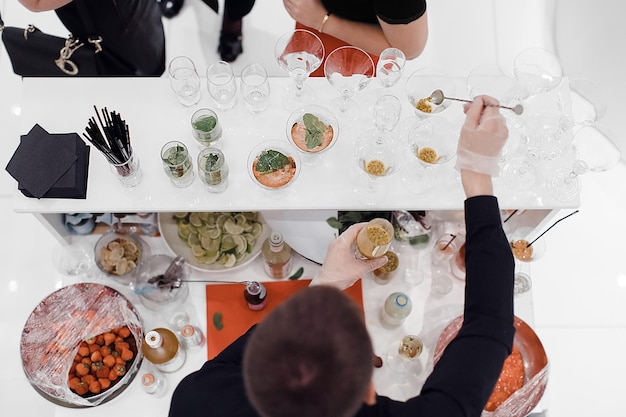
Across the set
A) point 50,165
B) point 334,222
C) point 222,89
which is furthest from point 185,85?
point 334,222

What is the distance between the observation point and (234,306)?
2.02m

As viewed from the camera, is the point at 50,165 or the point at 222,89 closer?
the point at 50,165

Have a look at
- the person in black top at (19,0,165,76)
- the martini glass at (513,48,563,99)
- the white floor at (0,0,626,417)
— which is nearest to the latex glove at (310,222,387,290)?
the martini glass at (513,48,563,99)

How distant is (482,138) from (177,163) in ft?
2.64

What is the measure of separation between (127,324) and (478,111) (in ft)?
4.35

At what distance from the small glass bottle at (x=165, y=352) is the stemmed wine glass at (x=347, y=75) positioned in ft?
3.03

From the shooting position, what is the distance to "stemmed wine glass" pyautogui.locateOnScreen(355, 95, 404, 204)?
158 cm

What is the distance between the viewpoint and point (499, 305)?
128 cm

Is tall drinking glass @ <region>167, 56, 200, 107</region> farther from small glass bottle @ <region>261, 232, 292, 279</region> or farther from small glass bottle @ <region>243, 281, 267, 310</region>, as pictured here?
small glass bottle @ <region>243, 281, 267, 310</region>

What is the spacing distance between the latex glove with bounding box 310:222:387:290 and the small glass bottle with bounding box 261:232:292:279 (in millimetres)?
320

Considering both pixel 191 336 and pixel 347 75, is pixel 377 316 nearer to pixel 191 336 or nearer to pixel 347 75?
pixel 191 336

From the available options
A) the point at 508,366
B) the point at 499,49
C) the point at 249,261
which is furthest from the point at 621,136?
the point at 249,261

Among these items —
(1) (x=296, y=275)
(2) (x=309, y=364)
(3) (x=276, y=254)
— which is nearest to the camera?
(2) (x=309, y=364)

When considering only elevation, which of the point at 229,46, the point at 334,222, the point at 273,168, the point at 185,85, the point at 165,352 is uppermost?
the point at 185,85
